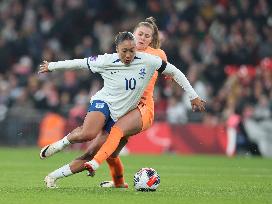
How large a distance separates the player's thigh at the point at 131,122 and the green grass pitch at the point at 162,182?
2.54 ft

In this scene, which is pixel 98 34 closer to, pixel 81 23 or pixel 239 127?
pixel 81 23

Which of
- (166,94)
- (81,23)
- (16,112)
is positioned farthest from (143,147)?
(81,23)

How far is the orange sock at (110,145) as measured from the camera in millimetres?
10930

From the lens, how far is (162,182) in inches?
519

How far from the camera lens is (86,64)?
11.5 metres

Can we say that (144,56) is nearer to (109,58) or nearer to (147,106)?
(109,58)

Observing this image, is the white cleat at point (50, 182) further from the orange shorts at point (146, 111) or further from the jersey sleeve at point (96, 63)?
the jersey sleeve at point (96, 63)

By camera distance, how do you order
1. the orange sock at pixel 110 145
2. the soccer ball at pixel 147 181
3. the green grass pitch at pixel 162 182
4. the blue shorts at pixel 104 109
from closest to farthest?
the green grass pitch at pixel 162 182 < the orange sock at pixel 110 145 < the soccer ball at pixel 147 181 < the blue shorts at pixel 104 109

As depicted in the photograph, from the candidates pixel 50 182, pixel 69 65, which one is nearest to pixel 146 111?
pixel 69 65

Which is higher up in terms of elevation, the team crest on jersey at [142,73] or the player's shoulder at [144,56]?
the player's shoulder at [144,56]

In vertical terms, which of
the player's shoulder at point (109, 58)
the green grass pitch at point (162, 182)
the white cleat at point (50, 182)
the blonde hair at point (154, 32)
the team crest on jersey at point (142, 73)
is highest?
the blonde hair at point (154, 32)

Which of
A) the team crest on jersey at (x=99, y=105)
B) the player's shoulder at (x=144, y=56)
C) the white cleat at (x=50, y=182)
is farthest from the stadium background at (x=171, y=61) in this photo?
the white cleat at (x=50, y=182)

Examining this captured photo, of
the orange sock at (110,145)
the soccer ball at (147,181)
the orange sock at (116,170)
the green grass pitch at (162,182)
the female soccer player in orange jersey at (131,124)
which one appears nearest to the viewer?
the green grass pitch at (162,182)

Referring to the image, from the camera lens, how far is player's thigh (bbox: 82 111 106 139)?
11250 mm
